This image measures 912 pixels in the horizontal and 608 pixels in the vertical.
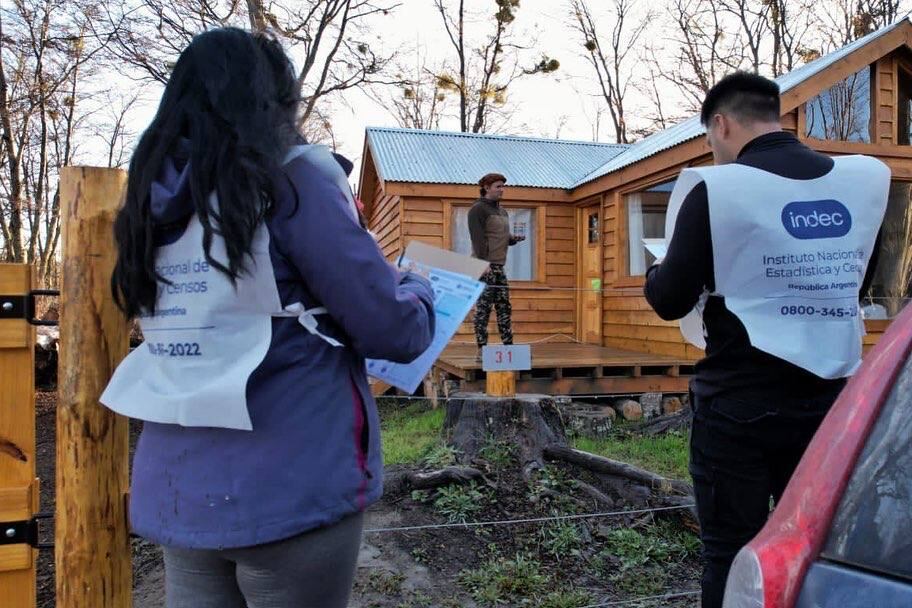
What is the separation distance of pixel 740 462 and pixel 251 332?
4.35 ft

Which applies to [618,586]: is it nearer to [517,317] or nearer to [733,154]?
[733,154]

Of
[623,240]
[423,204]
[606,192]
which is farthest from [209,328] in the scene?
[423,204]

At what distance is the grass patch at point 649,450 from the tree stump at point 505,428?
97cm

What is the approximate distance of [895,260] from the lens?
303 inches

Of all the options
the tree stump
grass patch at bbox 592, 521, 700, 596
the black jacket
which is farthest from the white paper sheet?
the tree stump

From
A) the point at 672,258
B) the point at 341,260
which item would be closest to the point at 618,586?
the point at 672,258

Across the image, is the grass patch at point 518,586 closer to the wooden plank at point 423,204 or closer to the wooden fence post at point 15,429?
the wooden fence post at point 15,429

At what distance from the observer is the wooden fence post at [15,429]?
182 centimetres

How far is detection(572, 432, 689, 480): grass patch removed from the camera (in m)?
5.23

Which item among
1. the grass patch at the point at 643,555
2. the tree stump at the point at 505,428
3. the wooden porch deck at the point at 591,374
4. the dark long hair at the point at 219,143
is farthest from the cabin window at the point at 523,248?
the dark long hair at the point at 219,143

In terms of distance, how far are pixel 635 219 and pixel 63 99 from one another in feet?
44.6

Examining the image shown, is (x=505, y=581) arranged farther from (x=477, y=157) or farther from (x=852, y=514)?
(x=477, y=157)

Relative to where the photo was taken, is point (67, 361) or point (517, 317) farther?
point (517, 317)

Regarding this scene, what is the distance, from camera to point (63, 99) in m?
16.1
